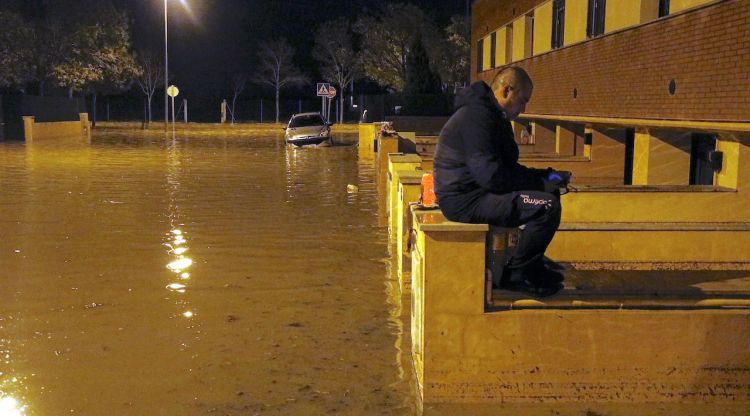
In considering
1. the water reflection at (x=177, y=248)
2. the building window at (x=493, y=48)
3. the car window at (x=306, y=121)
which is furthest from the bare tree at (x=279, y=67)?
the water reflection at (x=177, y=248)

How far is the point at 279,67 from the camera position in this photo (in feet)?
245

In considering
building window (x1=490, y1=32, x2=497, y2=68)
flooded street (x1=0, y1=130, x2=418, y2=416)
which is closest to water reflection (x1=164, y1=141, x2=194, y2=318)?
flooded street (x1=0, y1=130, x2=418, y2=416)

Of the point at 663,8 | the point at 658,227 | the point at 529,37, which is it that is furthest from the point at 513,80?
the point at 529,37

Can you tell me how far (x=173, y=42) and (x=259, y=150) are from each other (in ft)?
202

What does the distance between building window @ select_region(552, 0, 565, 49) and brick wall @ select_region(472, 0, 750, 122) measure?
104 cm

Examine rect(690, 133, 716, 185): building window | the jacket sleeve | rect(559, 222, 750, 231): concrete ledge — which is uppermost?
the jacket sleeve

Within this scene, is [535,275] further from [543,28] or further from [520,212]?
[543,28]

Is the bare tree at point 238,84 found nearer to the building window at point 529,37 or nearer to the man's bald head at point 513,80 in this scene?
the building window at point 529,37

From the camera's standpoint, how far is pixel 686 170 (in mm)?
13109

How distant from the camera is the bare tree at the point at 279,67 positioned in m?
75.0

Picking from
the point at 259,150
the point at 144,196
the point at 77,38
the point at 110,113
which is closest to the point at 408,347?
the point at 144,196

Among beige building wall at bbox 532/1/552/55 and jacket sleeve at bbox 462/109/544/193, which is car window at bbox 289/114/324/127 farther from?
jacket sleeve at bbox 462/109/544/193

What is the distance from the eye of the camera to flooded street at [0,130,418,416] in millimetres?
5500

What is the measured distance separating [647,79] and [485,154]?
27.9 ft
